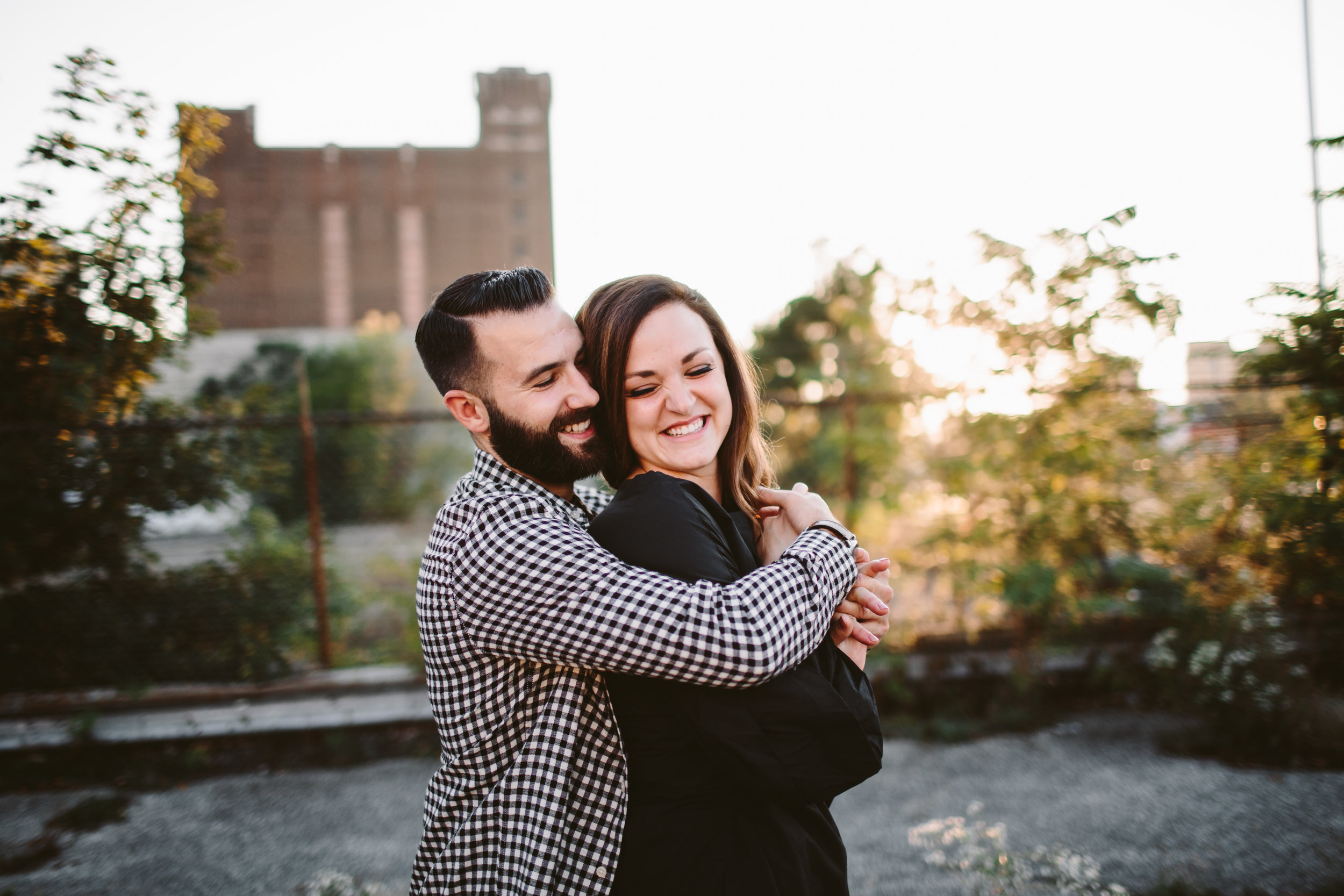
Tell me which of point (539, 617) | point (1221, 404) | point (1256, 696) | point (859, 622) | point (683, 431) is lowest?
point (1256, 696)

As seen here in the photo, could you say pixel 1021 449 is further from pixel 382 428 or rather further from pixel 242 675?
pixel 382 428

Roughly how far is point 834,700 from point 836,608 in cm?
28

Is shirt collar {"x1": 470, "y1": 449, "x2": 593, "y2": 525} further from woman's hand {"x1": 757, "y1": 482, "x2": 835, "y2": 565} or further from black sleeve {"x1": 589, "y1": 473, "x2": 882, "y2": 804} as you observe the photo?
woman's hand {"x1": 757, "y1": 482, "x2": 835, "y2": 565}

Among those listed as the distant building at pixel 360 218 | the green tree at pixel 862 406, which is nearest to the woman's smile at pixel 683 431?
the green tree at pixel 862 406

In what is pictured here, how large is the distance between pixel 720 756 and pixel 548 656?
37 centimetres

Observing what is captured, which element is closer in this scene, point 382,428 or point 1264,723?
point 1264,723

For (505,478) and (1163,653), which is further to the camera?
(1163,653)

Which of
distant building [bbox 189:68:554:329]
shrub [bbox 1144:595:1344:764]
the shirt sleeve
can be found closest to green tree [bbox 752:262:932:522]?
shrub [bbox 1144:595:1344:764]

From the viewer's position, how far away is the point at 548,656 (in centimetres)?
133

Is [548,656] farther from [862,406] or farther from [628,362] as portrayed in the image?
[862,406]

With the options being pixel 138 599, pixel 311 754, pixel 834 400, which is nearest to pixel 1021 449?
pixel 834 400

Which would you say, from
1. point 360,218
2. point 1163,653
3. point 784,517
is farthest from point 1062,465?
point 360,218

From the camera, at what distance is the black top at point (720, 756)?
1.32 metres

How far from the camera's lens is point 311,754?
4.51 m
